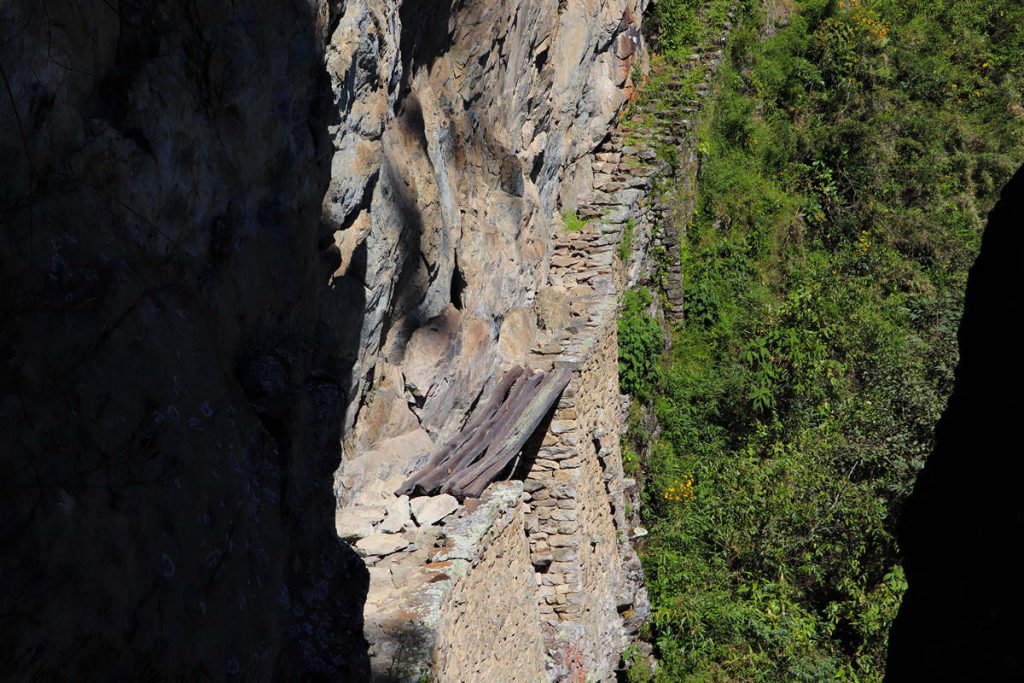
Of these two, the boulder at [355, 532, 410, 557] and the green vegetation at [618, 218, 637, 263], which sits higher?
the green vegetation at [618, 218, 637, 263]

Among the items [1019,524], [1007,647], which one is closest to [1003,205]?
[1019,524]

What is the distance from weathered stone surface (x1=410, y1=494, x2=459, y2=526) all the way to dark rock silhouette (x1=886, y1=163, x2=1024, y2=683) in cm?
340

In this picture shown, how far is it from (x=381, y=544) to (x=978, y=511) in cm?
379

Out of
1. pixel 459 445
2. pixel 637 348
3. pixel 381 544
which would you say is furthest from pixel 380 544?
pixel 637 348

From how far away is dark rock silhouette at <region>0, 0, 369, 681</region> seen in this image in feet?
11.4

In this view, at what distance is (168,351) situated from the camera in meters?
4.20

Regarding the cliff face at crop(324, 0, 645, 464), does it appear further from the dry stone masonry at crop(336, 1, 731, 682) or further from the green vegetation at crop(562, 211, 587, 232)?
the green vegetation at crop(562, 211, 587, 232)

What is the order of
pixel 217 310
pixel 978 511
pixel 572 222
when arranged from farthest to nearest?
pixel 572 222, pixel 217 310, pixel 978 511

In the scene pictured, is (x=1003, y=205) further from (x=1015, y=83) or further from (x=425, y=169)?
(x=1015, y=83)

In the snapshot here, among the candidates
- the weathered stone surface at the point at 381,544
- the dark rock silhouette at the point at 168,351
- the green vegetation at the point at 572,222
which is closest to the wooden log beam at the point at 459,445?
the weathered stone surface at the point at 381,544

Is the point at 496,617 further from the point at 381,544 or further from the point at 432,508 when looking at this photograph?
the point at 381,544

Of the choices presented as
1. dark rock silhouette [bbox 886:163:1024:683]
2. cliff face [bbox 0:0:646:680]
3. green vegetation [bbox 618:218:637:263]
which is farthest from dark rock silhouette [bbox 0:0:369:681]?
green vegetation [bbox 618:218:637:263]

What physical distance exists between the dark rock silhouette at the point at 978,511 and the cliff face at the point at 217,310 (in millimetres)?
2676

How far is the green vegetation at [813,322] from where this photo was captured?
10.3 meters
